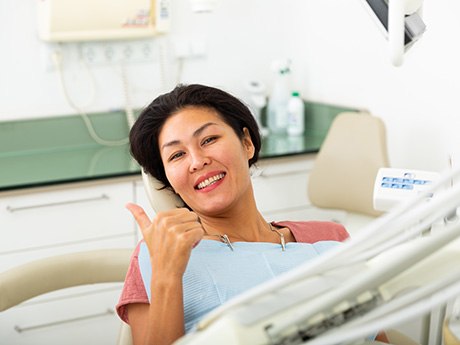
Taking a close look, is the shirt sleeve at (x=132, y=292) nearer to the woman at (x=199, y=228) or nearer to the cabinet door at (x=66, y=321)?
the woman at (x=199, y=228)

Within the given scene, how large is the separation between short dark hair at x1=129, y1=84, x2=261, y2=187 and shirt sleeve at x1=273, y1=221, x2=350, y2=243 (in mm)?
263

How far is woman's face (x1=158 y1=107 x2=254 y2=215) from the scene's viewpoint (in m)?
1.64

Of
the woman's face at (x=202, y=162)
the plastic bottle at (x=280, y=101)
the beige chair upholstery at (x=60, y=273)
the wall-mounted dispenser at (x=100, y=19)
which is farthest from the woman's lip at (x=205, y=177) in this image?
the plastic bottle at (x=280, y=101)

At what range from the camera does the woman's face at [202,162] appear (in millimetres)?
1641

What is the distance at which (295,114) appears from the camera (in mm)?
3244

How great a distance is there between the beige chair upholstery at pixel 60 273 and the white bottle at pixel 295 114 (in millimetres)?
1471

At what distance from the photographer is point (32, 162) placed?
9.66 feet

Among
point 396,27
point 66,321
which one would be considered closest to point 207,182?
point 396,27

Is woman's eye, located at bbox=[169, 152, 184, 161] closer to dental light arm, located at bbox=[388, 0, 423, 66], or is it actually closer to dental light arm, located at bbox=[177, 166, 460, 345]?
dental light arm, located at bbox=[388, 0, 423, 66]

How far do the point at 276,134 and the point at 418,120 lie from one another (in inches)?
33.2

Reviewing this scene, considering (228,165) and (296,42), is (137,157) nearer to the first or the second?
(228,165)

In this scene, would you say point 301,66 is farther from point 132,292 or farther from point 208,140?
point 132,292

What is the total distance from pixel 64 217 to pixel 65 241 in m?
0.09

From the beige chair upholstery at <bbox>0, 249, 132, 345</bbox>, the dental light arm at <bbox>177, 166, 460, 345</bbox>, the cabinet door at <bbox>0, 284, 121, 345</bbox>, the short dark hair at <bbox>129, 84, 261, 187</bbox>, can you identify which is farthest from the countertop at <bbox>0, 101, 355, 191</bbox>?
the dental light arm at <bbox>177, 166, 460, 345</bbox>
